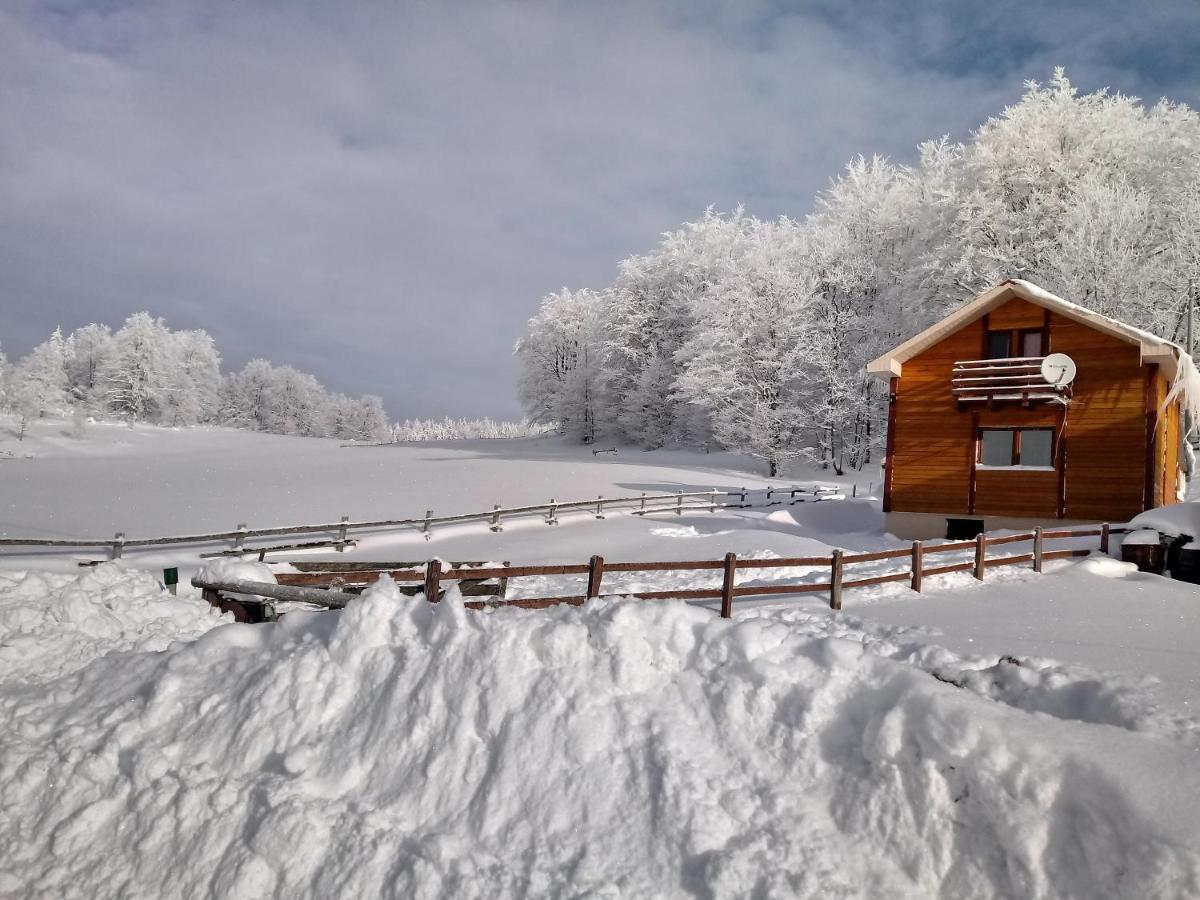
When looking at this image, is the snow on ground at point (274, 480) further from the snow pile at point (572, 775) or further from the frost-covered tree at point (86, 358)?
the frost-covered tree at point (86, 358)

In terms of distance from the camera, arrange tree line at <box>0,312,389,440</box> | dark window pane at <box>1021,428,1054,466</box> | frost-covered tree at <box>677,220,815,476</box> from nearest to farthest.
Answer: dark window pane at <box>1021,428,1054,466</box> → frost-covered tree at <box>677,220,815,476</box> → tree line at <box>0,312,389,440</box>

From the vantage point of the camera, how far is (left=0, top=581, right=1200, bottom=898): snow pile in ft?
14.8

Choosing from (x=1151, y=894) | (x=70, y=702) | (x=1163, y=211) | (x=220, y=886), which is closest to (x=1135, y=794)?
(x=1151, y=894)

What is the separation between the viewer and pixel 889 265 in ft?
136

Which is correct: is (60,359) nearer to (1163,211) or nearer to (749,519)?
(749,519)

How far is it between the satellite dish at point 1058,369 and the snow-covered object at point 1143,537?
19.5 feet

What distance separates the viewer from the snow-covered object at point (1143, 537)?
14305 mm

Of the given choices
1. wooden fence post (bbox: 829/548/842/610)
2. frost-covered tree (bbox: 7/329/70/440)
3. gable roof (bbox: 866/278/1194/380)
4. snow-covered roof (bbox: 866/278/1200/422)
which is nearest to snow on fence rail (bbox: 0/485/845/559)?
gable roof (bbox: 866/278/1194/380)

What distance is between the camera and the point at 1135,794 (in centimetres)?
425

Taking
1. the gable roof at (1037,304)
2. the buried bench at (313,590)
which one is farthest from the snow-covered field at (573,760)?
the gable roof at (1037,304)

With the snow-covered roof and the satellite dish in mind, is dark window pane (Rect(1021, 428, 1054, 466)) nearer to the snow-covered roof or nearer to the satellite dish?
the satellite dish

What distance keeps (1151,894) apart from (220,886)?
6083 mm

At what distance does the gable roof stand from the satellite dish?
1.31 meters

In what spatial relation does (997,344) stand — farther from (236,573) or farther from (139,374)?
(139,374)
